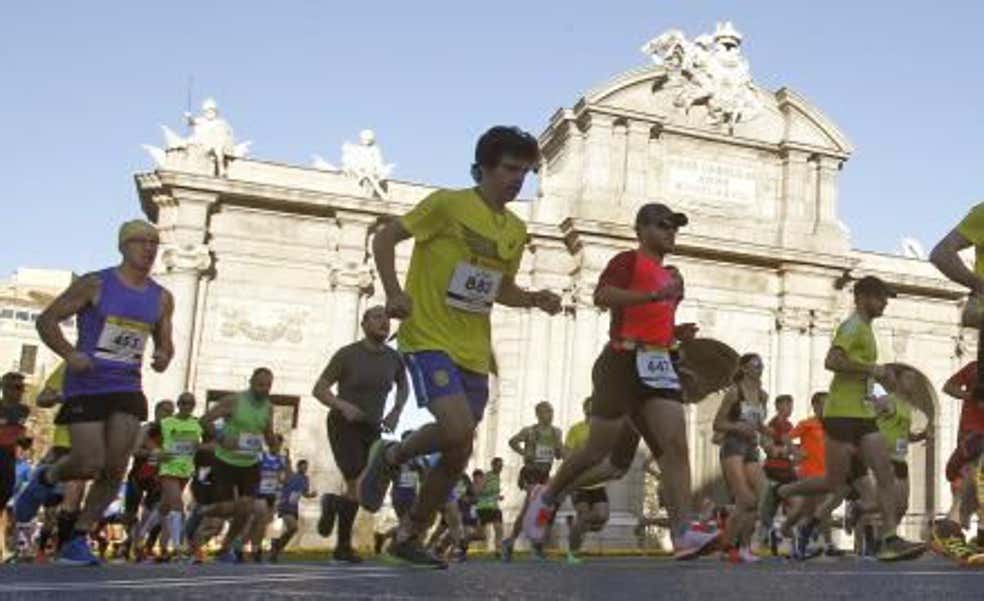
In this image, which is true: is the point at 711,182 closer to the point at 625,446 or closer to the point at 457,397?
the point at 625,446

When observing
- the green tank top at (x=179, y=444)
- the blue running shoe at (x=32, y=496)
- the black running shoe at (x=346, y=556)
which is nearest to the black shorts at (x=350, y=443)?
the black running shoe at (x=346, y=556)

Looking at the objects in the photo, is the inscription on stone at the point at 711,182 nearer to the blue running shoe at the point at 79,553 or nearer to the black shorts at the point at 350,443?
the black shorts at the point at 350,443

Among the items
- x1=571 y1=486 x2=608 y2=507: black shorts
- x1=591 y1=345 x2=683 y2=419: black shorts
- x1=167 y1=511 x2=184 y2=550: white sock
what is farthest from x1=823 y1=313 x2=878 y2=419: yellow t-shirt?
x1=167 y1=511 x2=184 y2=550: white sock

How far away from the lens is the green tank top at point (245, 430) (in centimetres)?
1020

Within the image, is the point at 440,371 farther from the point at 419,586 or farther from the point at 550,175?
the point at 550,175

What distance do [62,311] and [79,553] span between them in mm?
1381

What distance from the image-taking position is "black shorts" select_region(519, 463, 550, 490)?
14.6 metres

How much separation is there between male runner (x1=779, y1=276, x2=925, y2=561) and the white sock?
7110mm

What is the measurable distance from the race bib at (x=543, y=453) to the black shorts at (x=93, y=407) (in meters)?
8.86

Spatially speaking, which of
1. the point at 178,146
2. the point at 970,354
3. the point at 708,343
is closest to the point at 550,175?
the point at 708,343

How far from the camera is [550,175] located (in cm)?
2659

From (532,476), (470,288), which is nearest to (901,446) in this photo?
(532,476)

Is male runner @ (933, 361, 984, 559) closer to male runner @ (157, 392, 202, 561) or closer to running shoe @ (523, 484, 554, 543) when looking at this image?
running shoe @ (523, 484, 554, 543)

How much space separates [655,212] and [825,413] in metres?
2.45
